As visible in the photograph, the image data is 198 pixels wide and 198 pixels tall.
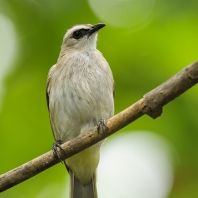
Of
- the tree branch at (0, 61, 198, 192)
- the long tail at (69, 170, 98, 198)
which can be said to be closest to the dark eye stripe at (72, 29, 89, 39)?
the long tail at (69, 170, 98, 198)

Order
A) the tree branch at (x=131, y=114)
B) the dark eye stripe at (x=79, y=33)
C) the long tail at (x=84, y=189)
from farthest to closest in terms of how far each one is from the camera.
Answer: the dark eye stripe at (x=79, y=33) < the long tail at (x=84, y=189) < the tree branch at (x=131, y=114)

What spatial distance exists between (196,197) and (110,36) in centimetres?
177

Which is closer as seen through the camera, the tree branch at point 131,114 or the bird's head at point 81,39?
the tree branch at point 131,114

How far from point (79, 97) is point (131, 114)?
227 cm

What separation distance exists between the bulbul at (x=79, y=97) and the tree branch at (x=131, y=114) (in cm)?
143

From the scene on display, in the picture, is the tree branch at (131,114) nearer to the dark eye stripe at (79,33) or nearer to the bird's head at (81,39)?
the bird's head at (81,39)

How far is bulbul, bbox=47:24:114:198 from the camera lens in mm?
5406

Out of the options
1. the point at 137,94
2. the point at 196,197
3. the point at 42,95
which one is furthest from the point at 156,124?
the point at 42,95

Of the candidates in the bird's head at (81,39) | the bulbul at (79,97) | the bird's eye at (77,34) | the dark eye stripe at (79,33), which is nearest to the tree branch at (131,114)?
the bulbul at (79,97)

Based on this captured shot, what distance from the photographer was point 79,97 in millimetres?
5402

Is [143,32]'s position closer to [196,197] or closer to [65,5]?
[65,5]

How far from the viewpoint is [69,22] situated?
450cm

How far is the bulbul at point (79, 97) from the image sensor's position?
541cm

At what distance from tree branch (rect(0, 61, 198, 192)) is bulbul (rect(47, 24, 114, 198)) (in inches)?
56.4
